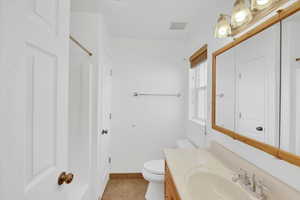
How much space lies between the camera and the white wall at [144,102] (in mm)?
2969

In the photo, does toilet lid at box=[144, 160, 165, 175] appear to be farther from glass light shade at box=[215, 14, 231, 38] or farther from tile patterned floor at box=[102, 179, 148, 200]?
glass light shade at box=[215, 14, 231, 38]

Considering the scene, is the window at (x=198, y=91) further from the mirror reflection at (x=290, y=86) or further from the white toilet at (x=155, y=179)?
the mirror reflection at (x=290, y=86)

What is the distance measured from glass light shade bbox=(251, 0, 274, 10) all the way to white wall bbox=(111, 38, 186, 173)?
1.98 m

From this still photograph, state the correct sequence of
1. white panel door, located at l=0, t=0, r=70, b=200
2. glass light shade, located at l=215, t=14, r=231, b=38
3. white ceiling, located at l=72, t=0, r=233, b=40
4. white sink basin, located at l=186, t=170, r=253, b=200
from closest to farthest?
white panel door, located at l=0, t=0, r=70, b=200, white sink basin, located at l=186, t=170, r=253, b=200, glass light shade, located at l=215, t=14, r=231, b=38, white ceiling, located at l=72, t=0, r=233, b=40

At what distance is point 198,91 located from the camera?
2574 millimetres

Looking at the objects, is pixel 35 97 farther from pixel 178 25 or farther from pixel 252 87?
pixel 178 25

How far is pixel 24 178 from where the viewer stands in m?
0.63

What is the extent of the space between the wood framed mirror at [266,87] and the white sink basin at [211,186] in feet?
1.00

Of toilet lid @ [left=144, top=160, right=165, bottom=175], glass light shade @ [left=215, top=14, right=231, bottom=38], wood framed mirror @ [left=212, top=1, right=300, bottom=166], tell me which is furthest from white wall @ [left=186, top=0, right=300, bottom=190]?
toilet lid @ [left=144, top=160, right=165, bottom=175]

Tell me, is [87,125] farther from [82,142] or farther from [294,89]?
[294,89]

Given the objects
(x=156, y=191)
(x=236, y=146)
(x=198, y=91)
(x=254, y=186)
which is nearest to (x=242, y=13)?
(x=236, y=146)

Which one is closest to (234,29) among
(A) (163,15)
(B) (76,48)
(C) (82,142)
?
(A) (163,15)

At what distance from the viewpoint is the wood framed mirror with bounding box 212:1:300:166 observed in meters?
0.86

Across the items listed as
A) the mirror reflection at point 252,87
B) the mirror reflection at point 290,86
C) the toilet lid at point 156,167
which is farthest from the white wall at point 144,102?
the mirror reflection at point 290,86
